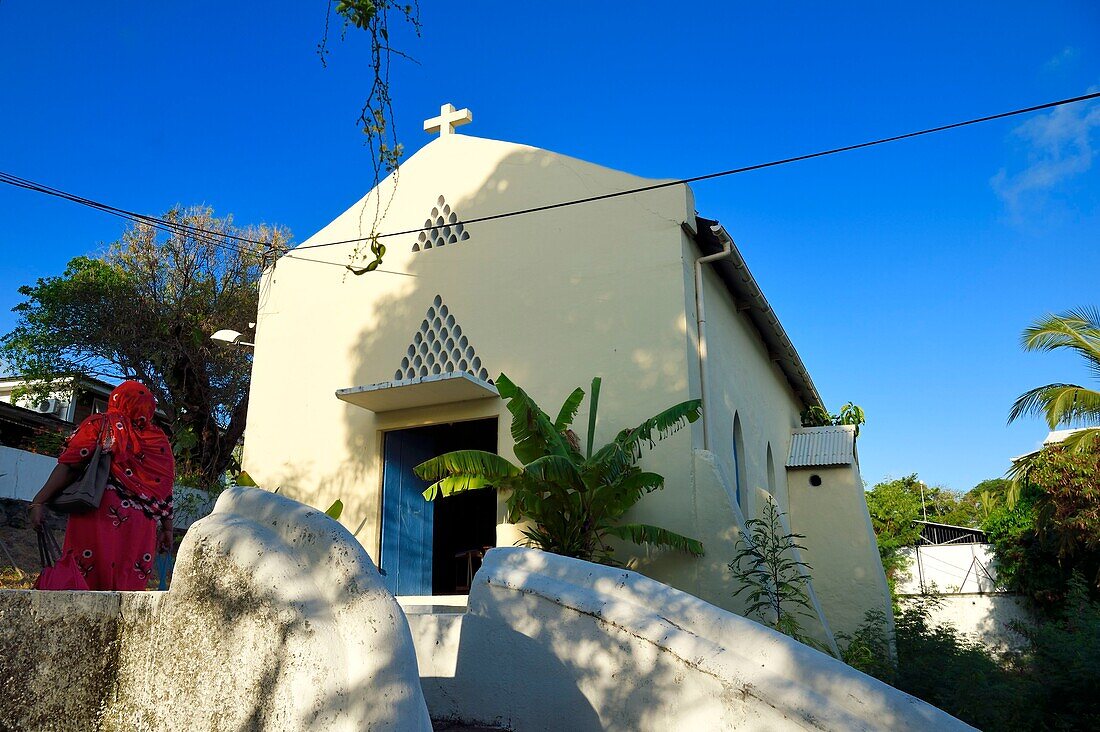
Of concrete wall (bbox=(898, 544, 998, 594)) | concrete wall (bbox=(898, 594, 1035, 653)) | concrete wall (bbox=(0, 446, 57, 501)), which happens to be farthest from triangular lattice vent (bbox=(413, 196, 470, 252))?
concrete wall (bbox=(898, 594, 1035, 653))

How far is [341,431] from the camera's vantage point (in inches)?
521

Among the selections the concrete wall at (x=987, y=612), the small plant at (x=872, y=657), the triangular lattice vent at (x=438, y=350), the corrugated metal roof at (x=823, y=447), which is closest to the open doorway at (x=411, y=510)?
the triangular lattice vent at (x=438, y=350)

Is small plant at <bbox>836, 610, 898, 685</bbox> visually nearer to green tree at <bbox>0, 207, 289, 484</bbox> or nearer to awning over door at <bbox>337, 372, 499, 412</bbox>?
awning over door at <bbox>337, 372, 499, 412</bbox>

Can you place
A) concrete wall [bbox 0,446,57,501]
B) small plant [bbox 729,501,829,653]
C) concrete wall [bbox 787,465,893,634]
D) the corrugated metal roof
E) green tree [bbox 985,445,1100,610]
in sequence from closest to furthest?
small plant [bbox 729,501,829,653]
concrete wall [bbox 0,446,57,501]
concrete wall [bbox 787,465,893,634]
green tree [bbox 985,445,1100,610]
the corrugated metal roof

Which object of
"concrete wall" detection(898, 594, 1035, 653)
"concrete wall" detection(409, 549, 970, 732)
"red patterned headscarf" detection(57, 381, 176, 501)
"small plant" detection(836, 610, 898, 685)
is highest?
"red patterned headscarf" detection(57, 381, 176, 501)

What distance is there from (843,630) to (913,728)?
36.4 ft

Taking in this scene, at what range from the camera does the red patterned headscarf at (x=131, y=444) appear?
4.79m

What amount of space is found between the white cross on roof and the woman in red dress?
938 cm

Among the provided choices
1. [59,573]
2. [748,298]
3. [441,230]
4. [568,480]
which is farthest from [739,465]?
[59,573]

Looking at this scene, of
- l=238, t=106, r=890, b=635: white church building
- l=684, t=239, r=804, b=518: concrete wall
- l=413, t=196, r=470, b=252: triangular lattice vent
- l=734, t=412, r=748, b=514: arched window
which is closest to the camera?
l=238, t=106, r=890, b=635: white church building

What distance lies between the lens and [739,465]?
12.9 meters

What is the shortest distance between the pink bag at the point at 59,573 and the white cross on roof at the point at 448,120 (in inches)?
402

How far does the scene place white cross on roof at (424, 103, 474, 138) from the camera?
13695 millimetres

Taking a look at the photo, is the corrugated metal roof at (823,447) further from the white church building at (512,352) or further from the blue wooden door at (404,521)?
the blue wooden door at (404,521)
